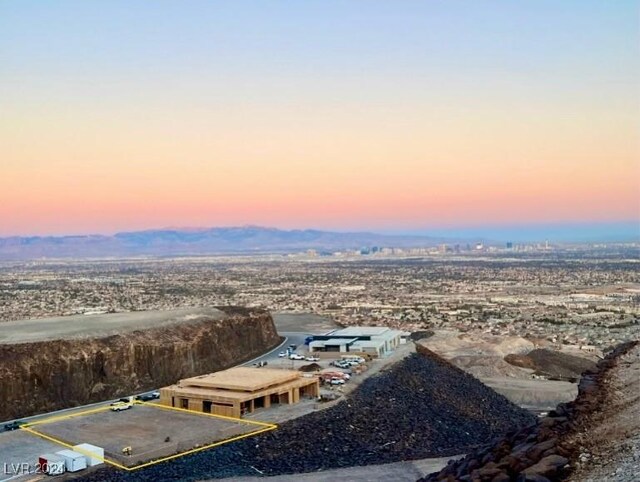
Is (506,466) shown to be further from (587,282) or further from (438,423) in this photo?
(587,282)

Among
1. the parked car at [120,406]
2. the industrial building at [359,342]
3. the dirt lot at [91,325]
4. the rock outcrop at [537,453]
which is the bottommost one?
the parked car at [120,406]

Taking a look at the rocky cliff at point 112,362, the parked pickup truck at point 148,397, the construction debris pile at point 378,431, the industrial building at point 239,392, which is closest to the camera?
the construction debris pile at point 378,431

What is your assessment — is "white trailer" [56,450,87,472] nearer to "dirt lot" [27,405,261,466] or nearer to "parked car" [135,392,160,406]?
"dirt lot" [27,405,261,466]

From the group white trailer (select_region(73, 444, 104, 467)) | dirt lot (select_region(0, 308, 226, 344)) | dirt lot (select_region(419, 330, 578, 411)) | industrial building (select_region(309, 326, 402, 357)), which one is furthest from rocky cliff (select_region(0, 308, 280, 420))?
dirt lot (select_region(419, 330, 578, 411))

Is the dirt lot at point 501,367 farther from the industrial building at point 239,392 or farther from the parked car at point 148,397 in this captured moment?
the parked car at point 148,397

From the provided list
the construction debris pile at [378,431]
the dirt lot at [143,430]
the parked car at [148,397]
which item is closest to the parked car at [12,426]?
the dirt lot at [143,430]

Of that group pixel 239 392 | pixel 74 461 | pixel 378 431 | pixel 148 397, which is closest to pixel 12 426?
pixel 148 397

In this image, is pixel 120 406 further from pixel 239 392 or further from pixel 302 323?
pixel 302 323
